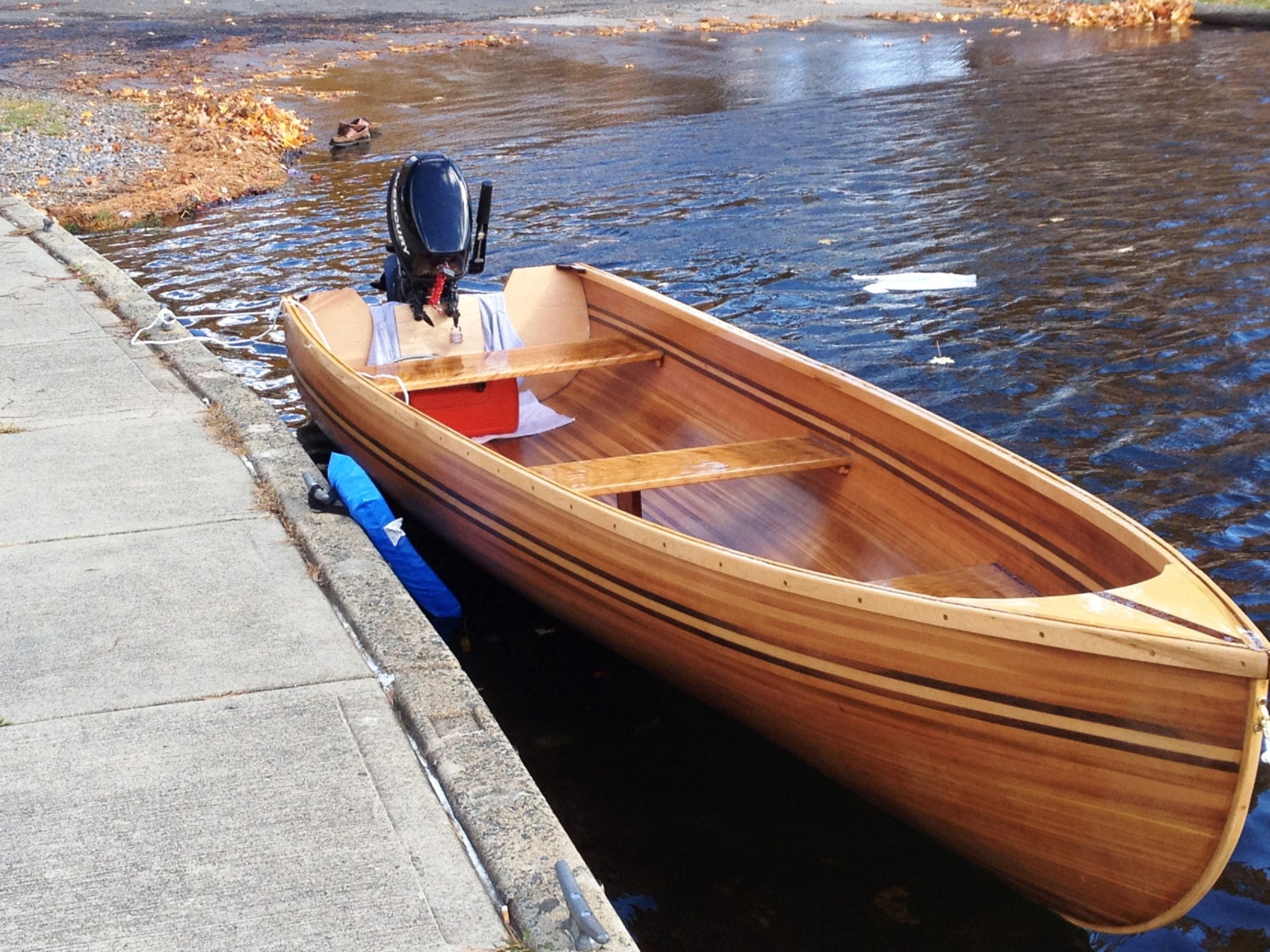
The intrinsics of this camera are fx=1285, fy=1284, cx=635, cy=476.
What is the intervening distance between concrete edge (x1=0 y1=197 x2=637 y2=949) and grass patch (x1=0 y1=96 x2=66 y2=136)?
459 inches

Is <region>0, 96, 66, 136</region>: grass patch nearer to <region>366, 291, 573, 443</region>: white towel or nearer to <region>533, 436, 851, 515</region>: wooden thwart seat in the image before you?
<region>366, 291, 573, 443</region>: white towel

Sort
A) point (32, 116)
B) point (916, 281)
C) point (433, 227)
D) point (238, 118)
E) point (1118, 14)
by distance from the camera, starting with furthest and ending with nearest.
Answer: point (1118, 14) < point (238, 118) < point (32, 116) < point (916, 281) < point (433, 227)

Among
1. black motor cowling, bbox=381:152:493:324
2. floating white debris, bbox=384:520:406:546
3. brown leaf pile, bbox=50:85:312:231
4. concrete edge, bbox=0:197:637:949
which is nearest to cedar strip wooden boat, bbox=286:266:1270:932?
floating white debris, bbox=384:520:406:546

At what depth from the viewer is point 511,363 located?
6.73m

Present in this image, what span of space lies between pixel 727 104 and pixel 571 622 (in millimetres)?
14580

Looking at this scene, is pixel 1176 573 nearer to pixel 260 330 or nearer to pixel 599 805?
pixel 599 805

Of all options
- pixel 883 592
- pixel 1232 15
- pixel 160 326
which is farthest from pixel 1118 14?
pixel 883 592

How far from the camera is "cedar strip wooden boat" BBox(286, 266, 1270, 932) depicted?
10.6 feet

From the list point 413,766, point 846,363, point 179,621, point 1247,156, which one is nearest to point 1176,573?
point 413,766

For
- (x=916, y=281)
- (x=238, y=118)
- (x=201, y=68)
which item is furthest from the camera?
(x=201, y=68)

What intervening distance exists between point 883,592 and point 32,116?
53.3 ft

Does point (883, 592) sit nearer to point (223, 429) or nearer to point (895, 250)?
point (223, 429)

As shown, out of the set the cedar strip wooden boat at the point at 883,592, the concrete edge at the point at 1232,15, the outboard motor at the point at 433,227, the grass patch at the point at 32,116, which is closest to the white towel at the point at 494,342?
the cedar strip wooden boat at the point at 883,592

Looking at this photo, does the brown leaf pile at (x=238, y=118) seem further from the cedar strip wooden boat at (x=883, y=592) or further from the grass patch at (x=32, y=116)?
the cedar strip wooden boat at (x=883, y=592)
